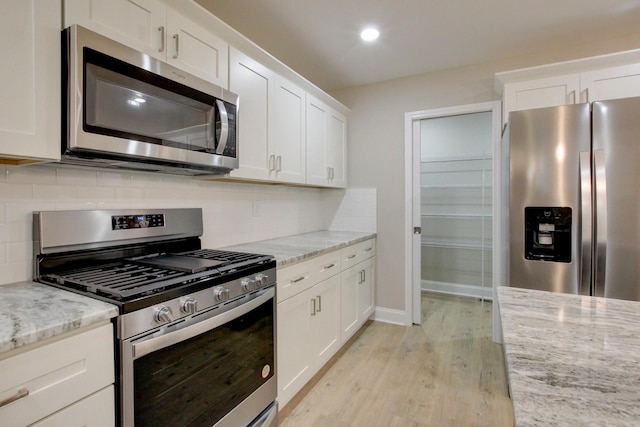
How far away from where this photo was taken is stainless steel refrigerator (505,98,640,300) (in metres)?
1.88

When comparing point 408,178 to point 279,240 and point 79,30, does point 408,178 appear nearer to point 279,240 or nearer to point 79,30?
point 279,240

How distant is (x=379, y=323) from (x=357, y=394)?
125cm

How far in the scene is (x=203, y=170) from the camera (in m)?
1.73

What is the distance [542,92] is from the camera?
2369 millimetres

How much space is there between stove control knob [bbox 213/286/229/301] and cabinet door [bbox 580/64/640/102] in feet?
8.60

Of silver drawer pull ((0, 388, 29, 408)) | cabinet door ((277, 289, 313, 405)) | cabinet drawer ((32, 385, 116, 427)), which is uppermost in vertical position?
silver drawer pull ((0, 388, 29, 408))

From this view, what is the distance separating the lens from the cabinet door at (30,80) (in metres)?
Answer: 1.02

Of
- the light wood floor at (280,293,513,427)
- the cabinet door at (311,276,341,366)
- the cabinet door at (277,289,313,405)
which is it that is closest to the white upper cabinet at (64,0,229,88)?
the cabinet door at (277,289,313,405)

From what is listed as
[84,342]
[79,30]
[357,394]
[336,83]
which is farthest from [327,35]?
[357,394]

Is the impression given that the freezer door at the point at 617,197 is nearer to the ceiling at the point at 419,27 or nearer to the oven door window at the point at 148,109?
the ceiling at the point at 419,27

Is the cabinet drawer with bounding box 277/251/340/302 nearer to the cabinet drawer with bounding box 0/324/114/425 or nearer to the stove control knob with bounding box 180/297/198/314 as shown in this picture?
the stove control knob with bounding box 180/297/198/314

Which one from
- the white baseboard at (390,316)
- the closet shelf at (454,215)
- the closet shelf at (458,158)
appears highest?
the closet shelf at (458,158)

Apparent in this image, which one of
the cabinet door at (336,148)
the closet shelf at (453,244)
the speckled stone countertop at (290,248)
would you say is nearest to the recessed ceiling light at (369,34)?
the cabinet door at (336,148)

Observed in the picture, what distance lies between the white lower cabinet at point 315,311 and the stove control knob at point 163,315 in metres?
0.71
